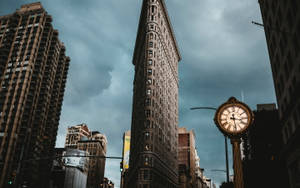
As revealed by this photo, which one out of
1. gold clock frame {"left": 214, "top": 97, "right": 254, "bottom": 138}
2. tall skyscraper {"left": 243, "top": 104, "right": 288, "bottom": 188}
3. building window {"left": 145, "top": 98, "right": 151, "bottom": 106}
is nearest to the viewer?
gold clock frame {"left": 214, "top": 97, "right": 254, "bottom": 138}

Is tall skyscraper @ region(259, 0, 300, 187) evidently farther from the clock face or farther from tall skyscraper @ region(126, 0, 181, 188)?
tall skyscraper @ region(126, 0, 181, 188)

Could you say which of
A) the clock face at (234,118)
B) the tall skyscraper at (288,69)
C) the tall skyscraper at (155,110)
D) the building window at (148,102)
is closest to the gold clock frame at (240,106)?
the clock face at (234,118)

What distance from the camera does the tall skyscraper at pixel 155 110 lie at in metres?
83.3

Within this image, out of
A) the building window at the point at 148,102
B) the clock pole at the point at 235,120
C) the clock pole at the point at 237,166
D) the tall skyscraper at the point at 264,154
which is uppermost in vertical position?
the building window at the point at 148,102

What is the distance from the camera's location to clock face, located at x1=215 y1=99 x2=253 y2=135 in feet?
21.5

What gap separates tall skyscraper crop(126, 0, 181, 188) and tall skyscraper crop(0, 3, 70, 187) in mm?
36721

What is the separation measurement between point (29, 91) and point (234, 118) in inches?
4401

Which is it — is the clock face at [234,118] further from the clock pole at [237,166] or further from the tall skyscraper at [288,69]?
the tall skyscraper at [288,69]

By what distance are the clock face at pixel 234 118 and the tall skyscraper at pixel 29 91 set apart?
96.3 meters

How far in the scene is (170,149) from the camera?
110 meters

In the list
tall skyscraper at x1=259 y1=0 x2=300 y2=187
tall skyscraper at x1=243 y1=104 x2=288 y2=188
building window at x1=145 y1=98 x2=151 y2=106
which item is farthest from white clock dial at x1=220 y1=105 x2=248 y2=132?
building window at x1=145 y1=98 x2=151 y2=106

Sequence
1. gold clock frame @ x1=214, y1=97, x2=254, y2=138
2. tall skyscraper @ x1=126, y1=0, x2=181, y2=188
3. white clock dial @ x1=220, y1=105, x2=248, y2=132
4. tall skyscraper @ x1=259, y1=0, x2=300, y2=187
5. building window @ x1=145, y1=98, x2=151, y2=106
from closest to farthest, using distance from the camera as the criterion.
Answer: gold clock frame @ x1=214, y1=97, x2=254, y2=138, white clock dial @ x1=220, y1=105, x2=248, y2=132, tall skyscraper @ x1=259, y1=0, x2=300, y2=187, tall skyscraper @ x1=126, y1=0, x2=181, y2=188, building window @ x1=145, y1=98, x2=151, y2=106

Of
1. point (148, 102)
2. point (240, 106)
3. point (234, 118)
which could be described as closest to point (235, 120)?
point (234, 118)

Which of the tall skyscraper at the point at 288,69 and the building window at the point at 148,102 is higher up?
the building window at the point at 148,102
